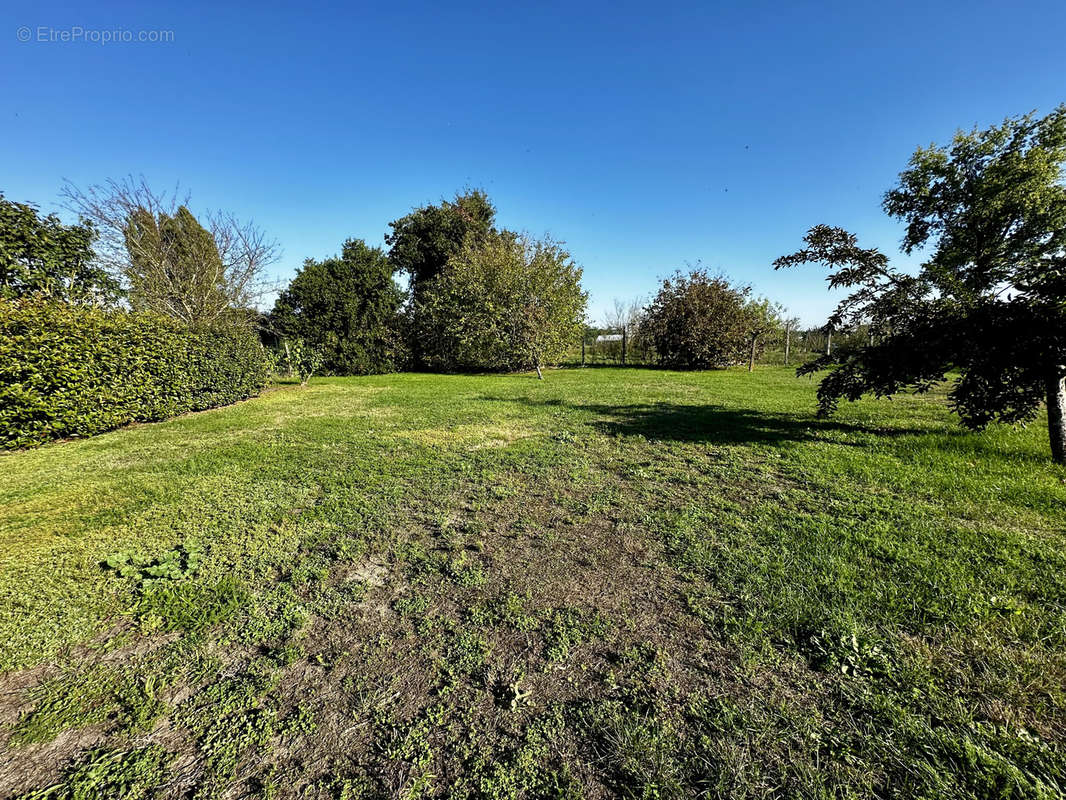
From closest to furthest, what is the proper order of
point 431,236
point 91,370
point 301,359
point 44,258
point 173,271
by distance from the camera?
1. point 91,370
2. point 44,258
3. point 173,271
4. point 301,359
5. point 431,236

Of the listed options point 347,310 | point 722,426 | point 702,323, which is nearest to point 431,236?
point 347,310

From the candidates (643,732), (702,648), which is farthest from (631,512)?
(643,732)

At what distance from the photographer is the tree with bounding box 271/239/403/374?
1533 centimetres

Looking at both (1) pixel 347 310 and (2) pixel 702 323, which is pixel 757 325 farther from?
(1) pixel 347 310

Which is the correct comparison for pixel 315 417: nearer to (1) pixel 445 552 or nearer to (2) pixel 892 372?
(1) pixel 445 552

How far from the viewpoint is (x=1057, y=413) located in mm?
3934

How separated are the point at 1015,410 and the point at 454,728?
6565mm

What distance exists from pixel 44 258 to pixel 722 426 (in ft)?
42.6

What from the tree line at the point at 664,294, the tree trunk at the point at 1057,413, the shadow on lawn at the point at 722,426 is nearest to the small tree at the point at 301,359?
the tree line at the point at 664,294

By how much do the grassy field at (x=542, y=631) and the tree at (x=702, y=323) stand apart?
1332 centimetres

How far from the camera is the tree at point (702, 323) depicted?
16938 mm

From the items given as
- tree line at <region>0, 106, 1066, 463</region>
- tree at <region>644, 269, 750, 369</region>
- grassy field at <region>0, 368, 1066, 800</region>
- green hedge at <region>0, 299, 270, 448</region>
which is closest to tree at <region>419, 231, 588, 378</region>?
tree line at <region>0, 106, 1066, 463</region>

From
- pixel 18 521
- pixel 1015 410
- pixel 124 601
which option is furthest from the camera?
pixel 1015 410

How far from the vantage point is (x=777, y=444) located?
16.9 ft
